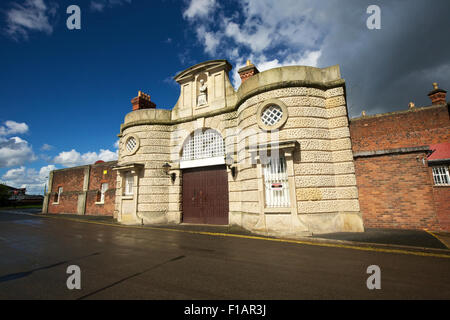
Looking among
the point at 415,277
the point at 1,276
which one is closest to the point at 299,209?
the point at 415,277

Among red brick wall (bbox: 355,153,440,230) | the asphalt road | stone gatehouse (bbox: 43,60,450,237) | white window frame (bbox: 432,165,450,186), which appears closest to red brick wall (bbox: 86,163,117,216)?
stone gatehouse (bbox: 43,60,450,237)

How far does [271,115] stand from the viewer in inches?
372

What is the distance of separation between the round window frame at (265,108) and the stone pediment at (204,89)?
8.95 ft

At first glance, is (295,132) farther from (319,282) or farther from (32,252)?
(32,252)

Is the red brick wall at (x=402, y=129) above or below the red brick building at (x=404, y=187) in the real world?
above

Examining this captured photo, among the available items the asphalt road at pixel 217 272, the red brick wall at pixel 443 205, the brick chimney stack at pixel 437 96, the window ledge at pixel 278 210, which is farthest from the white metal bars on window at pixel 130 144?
the brick chimney stack at pixel 437 96

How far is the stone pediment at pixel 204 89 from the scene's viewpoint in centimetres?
1219

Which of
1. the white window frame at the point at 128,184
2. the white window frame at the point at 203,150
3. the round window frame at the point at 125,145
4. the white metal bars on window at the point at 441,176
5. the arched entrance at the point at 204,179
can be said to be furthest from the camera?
the white window frame at the point at 128,184

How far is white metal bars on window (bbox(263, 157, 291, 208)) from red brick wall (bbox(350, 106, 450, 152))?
10.2m

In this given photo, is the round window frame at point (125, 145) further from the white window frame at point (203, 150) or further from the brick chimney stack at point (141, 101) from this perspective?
the white window frame at point (203, 150)

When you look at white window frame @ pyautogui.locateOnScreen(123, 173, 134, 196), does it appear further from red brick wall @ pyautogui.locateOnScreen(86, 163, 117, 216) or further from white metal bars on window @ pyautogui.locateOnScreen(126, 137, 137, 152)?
red brick wall @ pyautogui.locateOnScreen(86, 163, 117, 216)

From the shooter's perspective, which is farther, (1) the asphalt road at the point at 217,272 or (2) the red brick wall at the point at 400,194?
(2) the red brick wall at the point at 400,194

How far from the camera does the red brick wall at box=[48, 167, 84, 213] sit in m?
21.2

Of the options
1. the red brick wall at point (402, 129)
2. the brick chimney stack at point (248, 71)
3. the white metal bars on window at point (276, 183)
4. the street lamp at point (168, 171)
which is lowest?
the white metal bars on window at point (276, 183)
